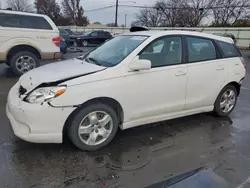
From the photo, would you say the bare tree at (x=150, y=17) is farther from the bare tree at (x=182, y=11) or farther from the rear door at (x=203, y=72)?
the rear door at (x=203, y=72)

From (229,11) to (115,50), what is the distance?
44.0 meters

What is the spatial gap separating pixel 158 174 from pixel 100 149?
0.91m

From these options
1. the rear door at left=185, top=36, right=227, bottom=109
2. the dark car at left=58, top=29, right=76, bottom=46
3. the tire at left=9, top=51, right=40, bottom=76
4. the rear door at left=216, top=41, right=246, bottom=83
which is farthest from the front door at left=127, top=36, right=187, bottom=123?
the dark car at left=58, top=29, right=76, bottom=46

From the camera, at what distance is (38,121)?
2.95 metres

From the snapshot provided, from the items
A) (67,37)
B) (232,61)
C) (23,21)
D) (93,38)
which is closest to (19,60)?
(23,21)

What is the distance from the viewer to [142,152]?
3.38 metres

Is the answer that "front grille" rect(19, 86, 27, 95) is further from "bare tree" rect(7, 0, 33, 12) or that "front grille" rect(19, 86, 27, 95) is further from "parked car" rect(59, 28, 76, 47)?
"bare tree" rect(7, 0, 33, 12)

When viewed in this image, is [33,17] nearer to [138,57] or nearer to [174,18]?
[138,57]

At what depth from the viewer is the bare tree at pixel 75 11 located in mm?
60281

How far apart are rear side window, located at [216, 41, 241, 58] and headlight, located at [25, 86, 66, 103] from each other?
3.10 metres

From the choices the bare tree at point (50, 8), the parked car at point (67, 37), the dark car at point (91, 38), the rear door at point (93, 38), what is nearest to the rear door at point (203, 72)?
the parked car at point (67, 37)

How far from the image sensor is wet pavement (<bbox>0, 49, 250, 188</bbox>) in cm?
277

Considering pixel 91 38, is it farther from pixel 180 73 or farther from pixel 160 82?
pixel 160 82

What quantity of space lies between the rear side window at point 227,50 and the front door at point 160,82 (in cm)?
103
